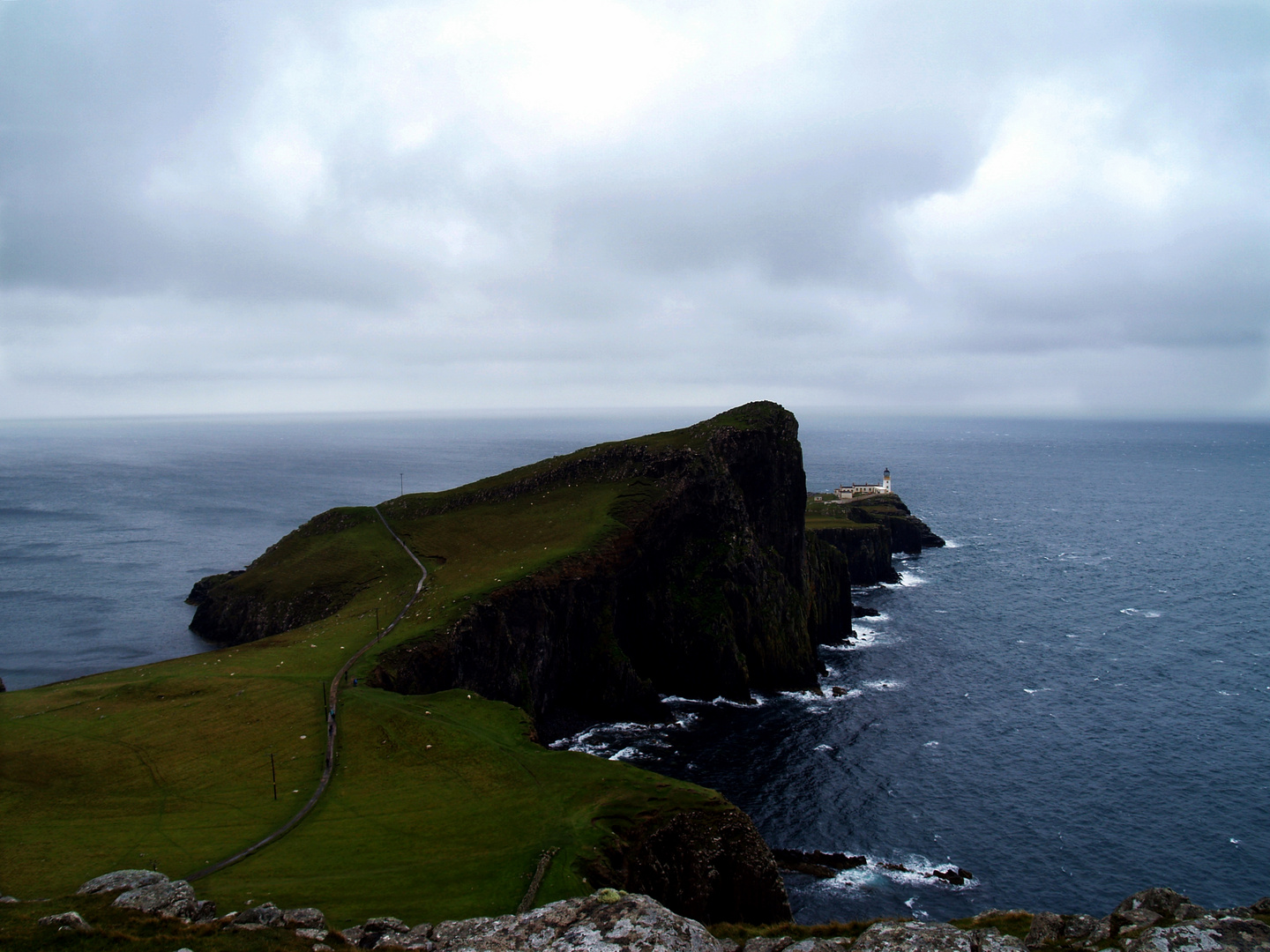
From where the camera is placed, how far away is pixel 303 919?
29344mm

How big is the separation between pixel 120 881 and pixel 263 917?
8.03 metres

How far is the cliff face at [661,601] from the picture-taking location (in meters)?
76.5

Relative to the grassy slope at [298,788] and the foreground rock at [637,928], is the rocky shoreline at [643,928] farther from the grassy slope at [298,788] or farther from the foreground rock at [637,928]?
the grassy slope at [298,788]

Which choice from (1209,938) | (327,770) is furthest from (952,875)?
(327,770)

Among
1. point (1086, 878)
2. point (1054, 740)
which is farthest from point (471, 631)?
point (1054, 740)

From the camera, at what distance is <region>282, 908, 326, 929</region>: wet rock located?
2880cm

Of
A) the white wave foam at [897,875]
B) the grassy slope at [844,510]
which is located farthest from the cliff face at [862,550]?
the white wave foam at [897,875]

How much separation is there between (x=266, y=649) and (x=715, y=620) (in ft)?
169

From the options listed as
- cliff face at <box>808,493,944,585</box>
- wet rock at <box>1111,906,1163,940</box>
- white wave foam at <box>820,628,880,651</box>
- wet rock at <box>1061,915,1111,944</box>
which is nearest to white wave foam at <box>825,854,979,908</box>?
wet rock at <box>1111,906,1163,940</box>

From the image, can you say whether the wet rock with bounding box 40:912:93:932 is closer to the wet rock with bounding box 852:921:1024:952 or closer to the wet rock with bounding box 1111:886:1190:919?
the wet rock with bounding box 852:921:1024:952

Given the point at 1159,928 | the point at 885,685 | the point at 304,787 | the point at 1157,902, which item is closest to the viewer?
the point at 1159,928

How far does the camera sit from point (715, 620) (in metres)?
91.9

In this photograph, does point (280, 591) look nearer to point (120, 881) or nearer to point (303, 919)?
point (120, 881)

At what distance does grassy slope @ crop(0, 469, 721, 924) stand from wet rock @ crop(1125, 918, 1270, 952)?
24.6 metres
